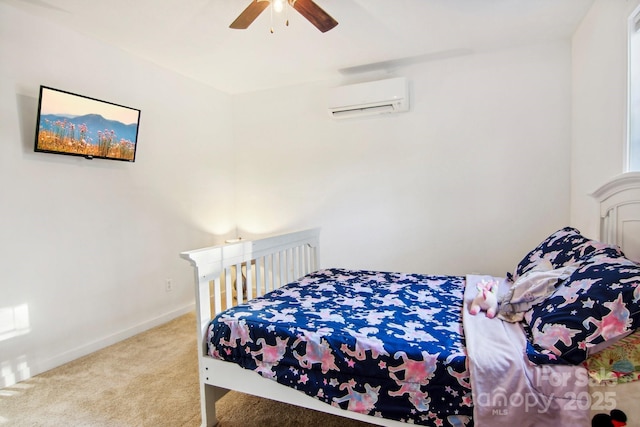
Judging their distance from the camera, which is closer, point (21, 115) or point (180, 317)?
point (21, 115)

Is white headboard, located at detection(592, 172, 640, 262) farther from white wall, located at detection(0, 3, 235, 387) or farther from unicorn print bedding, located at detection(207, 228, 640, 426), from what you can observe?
white wall, located at detection(0, 3, 235, 387)

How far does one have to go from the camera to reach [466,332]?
146 centimetres

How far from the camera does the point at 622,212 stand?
6.28 ft

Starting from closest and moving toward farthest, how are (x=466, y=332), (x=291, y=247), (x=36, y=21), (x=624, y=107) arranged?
(x=466, y=332) < (x=624, y=107) < (x=36, y=21) < (x=291, y=247)

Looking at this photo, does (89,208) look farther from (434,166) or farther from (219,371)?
(434,166)

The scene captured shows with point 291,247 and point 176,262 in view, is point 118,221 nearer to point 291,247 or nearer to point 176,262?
point 176,262

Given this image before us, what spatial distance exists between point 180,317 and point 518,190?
3.31m

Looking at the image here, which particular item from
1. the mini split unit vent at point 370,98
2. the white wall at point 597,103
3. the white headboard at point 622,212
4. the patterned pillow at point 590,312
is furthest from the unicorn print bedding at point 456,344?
the mini split unit vent at point 370,98

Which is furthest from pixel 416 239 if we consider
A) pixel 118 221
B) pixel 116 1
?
pixel 116 1

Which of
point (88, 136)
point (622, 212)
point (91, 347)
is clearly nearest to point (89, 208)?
point (88, 136)

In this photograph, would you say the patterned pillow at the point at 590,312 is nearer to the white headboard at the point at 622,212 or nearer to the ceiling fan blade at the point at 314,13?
the white headboard at the point at 622,212

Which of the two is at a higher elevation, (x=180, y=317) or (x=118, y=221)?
(x=118, y=221)

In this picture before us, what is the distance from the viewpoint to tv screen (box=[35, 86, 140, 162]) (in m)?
2.32

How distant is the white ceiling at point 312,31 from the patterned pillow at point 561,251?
1552 millimetres
